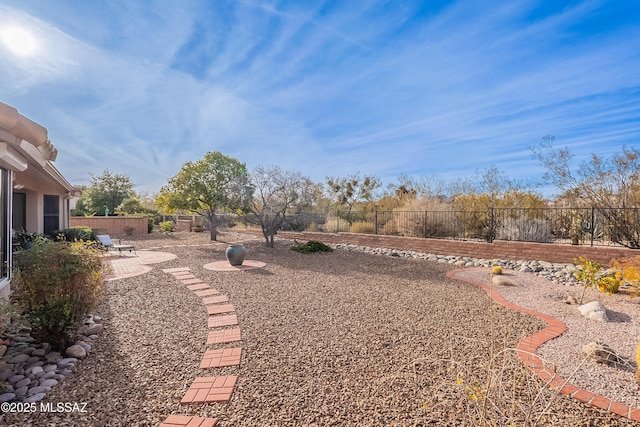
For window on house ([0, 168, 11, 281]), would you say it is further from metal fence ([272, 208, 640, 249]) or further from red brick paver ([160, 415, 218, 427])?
metal fence ([272, 208, 640, 249])

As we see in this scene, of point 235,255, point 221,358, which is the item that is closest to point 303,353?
point 221,358

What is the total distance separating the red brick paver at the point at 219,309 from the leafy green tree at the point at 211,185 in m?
10.1

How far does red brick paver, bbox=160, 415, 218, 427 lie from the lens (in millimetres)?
2412

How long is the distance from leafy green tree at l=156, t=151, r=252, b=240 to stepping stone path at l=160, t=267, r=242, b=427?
31.7ft

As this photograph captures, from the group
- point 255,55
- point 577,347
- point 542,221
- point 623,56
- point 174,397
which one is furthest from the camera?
point 542,221

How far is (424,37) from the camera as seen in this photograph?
27.9 ft

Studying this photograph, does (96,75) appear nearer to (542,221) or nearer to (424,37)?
(424,37)

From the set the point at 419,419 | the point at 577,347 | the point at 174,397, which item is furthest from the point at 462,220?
the point at 174,397

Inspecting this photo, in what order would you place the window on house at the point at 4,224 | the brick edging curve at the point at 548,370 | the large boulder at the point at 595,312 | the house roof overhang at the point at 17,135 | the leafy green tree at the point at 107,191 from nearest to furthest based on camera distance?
1. the brick edging curve at the point at 548,370
2. the house roof overhang at the point at 17,135
3. the large boulder at the point at 595,312
4. the window on house at the point at 4,224
5. the leafy green tree at the point at 107,191

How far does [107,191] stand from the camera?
27.8 m

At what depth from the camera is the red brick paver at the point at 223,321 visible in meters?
4.66

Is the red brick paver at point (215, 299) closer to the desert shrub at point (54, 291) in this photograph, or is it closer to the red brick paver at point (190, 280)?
the red brick paver at point (190, 280)

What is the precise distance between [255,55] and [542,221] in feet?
Answer: 36.4

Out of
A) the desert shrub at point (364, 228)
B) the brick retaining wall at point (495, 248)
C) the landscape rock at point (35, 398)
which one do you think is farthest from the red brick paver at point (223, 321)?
the desert shrub at point (364, 228)
